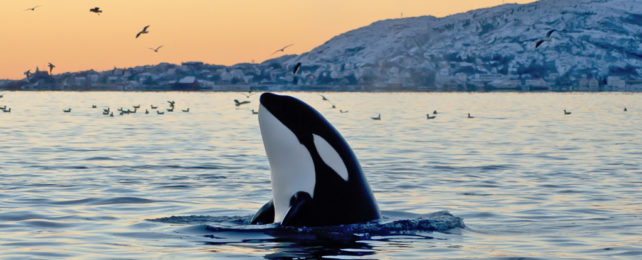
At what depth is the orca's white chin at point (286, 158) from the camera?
37.9 ft

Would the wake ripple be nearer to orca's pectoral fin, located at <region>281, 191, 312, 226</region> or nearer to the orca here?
orca's pectoral fin, located at <region>281, 191, 312, 226</region>

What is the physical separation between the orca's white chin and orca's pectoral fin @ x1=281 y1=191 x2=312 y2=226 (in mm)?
57

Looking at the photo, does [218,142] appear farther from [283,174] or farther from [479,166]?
[283,174]

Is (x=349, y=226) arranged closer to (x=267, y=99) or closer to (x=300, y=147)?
(x=300, y=147)

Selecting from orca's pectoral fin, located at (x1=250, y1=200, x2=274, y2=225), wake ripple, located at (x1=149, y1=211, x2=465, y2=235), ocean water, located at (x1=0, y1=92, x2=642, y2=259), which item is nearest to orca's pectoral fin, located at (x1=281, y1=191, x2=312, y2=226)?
wake ripple, located at (x1=149, y1=211, x2=465, y2=235)

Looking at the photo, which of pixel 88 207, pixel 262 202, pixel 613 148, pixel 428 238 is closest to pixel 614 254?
pixel 428 238

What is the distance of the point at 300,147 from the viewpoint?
38.0ft

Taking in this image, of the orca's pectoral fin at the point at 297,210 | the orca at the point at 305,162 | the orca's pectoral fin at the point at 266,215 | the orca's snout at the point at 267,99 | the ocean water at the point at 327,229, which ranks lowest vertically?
the ocean water at the point at 327,229

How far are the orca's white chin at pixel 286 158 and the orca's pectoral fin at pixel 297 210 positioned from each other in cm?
6

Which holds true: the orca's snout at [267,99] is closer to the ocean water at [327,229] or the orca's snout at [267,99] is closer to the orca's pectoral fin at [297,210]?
the orca's pectoral fin at [297,210]

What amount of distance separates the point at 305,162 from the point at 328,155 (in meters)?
0.27

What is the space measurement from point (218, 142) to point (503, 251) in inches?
1116

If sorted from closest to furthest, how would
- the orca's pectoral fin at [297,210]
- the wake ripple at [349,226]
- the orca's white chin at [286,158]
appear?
the orca's pectoral fin at [297,210], the orca's white chin at [286,158], the wake ripple at [349,226]

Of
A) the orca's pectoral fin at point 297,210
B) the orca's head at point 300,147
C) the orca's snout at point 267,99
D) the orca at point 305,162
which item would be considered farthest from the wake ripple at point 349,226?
the orca's snout at point 267,99
